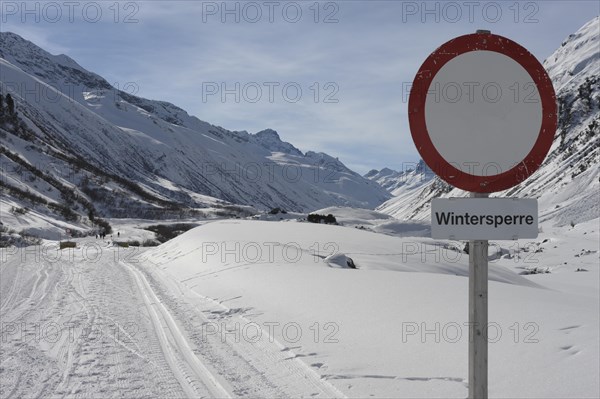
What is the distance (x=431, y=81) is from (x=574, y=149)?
134994mm

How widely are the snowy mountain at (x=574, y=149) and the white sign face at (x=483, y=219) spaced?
1843 inches

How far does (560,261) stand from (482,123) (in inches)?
1437

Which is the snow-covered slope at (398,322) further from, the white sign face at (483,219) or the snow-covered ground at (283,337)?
the white sign face at (483,219)

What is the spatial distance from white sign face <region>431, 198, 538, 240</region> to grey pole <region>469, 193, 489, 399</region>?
0.08 meters

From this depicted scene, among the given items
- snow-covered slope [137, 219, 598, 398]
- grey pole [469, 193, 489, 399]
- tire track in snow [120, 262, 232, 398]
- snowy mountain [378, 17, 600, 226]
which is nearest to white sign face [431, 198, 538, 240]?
grey pole [469, 193, 489, 399]

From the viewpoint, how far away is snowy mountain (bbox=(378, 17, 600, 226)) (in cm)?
7562

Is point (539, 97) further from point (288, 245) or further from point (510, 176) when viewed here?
point (288, 245)

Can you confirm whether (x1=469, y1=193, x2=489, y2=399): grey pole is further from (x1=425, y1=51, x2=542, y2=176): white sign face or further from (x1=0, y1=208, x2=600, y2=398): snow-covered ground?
(x1=0, y1=208, x2=600, y2=398): snow-covered ground

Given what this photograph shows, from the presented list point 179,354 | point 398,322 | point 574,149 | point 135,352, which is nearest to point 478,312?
point 398,322

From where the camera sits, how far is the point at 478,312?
3.02 meters

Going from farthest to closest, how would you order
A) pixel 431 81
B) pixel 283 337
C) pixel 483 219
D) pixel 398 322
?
pixel 283 337 < pixel 398 322 < pixel 431 81 < pixel 483 219

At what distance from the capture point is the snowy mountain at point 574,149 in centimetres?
7562

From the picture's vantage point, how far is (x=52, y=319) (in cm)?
966

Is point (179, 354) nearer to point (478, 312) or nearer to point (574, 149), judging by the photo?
point (478, 312)
